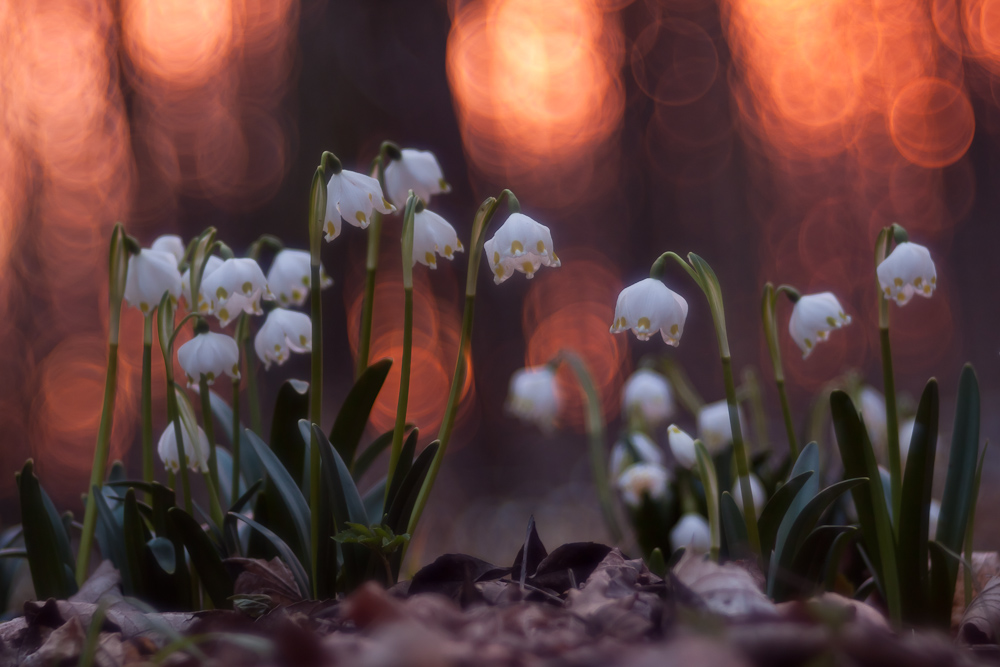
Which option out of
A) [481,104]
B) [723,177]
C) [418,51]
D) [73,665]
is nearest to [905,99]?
[723,177]

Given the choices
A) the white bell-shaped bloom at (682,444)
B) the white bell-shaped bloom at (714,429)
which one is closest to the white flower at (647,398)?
the white bell-shaped bloom at (714,429)

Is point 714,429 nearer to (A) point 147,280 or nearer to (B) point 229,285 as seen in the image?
(B) point 229,285

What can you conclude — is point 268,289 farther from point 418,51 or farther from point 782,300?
point 418,51

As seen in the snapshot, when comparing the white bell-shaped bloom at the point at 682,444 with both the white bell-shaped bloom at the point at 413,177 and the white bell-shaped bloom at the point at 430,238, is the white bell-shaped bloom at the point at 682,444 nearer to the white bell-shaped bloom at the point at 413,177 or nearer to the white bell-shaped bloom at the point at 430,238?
the white bell-shaped bloom at the point at 430,238

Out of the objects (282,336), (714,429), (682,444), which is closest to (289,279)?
(282,336)

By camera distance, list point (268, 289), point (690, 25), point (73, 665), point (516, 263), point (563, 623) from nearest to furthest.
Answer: point (563, 623), point (73, 665), point (516, 263), point (268, 289), point (690, 25)

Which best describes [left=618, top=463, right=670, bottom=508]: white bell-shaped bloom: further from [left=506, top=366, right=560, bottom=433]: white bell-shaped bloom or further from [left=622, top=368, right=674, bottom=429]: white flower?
[left=506, top=366, right=560, bottom=433]: white bell-shaped bloom

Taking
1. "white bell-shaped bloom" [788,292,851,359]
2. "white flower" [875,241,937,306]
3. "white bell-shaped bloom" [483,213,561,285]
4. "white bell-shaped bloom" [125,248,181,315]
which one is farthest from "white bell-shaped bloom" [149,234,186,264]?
"white flower" [875,241,937,306]

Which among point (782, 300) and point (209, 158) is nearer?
point (782, 300)
